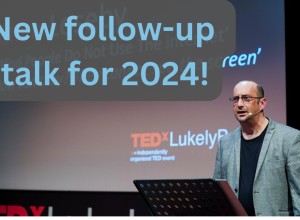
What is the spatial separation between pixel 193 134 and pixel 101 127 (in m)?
0.83

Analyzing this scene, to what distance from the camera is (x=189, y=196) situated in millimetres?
2848

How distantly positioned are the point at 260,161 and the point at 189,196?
834mm

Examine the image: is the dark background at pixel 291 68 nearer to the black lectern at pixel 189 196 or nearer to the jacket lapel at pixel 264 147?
the jacket lapel at pixel 264 147

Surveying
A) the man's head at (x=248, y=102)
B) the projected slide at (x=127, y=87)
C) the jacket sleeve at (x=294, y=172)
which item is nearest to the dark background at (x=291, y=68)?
the projected slide at (x=127, y=87)

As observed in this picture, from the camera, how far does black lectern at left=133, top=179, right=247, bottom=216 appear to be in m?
2.81

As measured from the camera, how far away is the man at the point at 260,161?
3.53 meters

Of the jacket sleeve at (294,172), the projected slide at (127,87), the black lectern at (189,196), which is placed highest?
the projected slide at (127,87)

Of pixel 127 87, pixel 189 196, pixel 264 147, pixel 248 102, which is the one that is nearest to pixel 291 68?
pixel 127 87

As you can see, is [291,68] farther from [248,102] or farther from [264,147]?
[264,147]

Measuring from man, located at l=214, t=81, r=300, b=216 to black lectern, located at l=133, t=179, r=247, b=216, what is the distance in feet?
2.03

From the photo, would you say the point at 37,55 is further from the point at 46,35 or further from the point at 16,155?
the point at 16,155

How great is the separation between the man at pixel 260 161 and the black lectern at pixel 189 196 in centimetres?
62

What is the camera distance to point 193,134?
586 cm

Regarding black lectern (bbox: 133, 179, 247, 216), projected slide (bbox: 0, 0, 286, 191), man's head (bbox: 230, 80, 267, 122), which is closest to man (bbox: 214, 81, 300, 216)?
man's head (bbox: 230, 80, 267, 122)
